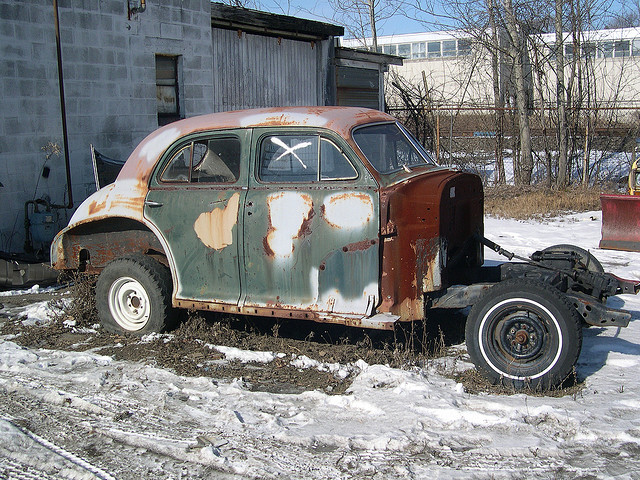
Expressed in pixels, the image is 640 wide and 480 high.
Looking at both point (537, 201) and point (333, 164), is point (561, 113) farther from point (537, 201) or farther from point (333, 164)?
point (333, 164)

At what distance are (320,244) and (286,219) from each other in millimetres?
359

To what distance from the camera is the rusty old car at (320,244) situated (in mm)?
4785

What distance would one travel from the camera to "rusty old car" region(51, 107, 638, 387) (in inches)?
188

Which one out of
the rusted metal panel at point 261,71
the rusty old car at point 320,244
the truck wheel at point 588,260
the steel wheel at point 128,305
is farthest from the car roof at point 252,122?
the rusted metal panel at point 261,71

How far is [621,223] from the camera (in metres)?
9.55

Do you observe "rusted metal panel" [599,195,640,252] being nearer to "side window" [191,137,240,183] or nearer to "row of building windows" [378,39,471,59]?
"side window" [191,137,240,183]

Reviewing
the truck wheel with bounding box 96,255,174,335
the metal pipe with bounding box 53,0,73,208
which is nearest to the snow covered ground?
the truck wheel with bounding box 96,255,174,335

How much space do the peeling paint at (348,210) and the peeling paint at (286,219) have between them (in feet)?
0.54

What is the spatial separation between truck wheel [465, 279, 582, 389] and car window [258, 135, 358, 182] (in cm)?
149

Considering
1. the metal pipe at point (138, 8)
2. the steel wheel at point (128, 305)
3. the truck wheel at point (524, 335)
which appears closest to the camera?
the truck wheel at point (524, 335)

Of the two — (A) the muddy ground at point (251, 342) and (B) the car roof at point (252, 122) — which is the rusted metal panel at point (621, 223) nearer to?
(A) the muddy ground at point (251, 342)

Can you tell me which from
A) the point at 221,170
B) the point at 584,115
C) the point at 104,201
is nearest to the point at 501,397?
the point at 221,170

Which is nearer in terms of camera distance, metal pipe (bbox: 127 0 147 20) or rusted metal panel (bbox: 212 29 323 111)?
metal pipe (bbox: 127 0 147 20)

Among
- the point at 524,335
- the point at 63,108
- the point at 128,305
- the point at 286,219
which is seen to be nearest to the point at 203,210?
the point at 286,219
